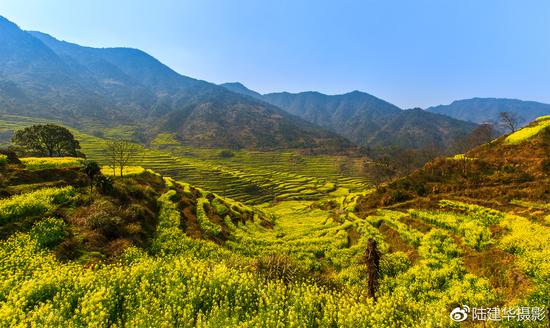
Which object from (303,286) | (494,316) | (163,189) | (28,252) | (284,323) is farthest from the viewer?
(163,189)

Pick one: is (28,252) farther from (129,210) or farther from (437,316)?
(437,316)

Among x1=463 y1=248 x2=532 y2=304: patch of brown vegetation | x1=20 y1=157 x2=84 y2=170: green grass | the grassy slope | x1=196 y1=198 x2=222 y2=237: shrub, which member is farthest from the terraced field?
x1=463 y1=248 x2=532 y2=304: patch of brown vegetation

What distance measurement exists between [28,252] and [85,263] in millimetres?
3753

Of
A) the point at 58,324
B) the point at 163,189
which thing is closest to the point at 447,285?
the point at 58,324

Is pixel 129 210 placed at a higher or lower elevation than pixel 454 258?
higher

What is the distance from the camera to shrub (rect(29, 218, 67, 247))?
861 inches

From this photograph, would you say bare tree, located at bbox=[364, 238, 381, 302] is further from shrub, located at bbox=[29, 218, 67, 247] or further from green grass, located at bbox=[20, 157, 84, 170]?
green grass, located at bbox=[20, 157, 84, 170]

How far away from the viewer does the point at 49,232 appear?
22656 mm

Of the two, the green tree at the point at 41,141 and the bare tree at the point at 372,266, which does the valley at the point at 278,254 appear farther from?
the green tree at the point at 41,141

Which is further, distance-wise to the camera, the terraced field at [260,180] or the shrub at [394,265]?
the terraced field at [260,180]

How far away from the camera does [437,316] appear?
14891 millimetres

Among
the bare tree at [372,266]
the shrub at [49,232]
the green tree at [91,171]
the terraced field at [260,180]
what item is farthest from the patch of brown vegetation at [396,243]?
the terraced field at [260,180]

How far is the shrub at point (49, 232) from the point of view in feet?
71.7

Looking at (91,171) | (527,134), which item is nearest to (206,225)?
(91,171)
